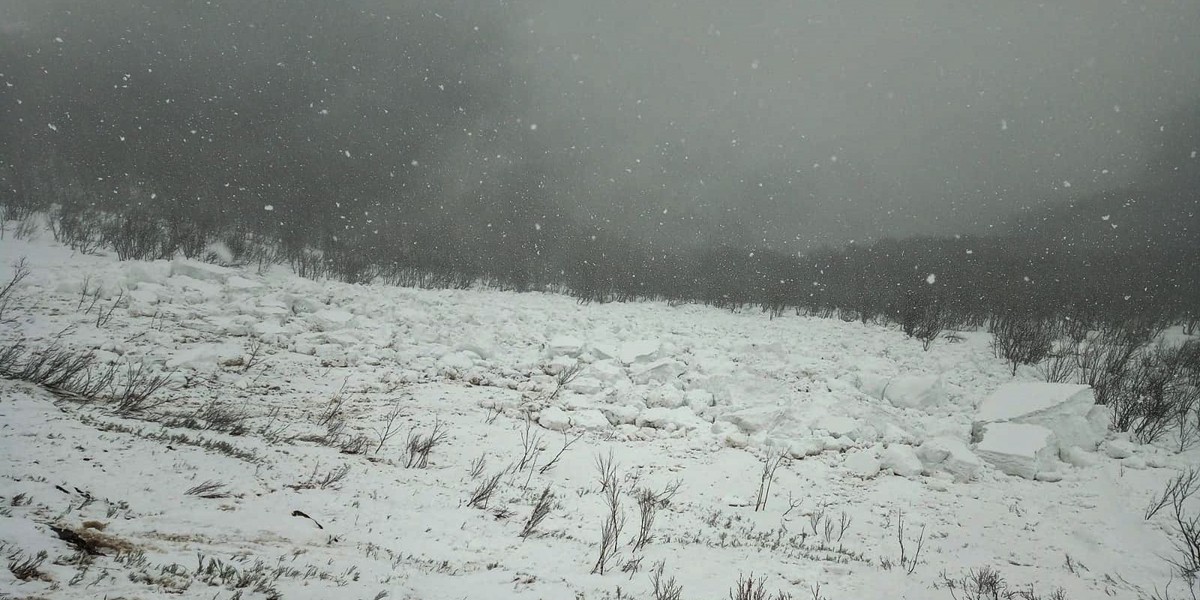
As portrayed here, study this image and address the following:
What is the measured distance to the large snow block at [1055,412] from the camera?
355 inches

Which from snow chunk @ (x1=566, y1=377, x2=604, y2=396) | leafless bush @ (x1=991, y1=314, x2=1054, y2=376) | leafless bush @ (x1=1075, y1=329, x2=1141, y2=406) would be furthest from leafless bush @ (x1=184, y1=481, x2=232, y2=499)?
leafless bush @ (x1=991, y1=314, x2=1054, y2=376)

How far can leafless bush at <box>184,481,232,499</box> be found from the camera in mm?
3616

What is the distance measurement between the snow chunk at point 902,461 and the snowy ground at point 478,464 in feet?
0.13

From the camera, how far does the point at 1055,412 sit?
9.23 metres

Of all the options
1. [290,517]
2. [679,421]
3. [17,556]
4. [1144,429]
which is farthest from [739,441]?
[17,556]

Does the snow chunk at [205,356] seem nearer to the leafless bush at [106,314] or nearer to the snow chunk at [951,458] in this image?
the leafless bush at [106,314]

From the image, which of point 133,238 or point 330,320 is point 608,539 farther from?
point 133,238

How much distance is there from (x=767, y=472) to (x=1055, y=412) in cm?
619

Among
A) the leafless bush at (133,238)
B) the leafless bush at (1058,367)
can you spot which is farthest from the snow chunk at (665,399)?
the leafless bush at (133,238)

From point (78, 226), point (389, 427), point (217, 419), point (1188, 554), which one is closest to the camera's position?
point (1188, 554)

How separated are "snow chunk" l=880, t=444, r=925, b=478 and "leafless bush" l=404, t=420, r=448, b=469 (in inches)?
291

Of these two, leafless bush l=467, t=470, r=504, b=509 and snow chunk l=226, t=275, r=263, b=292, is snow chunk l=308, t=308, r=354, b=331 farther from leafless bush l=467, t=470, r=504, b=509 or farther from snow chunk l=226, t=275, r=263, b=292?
leafless bush l=467, t=470, r=504, b=509

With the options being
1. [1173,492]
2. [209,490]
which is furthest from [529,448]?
[1173,492]

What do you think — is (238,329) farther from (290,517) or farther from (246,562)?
(246,562)
